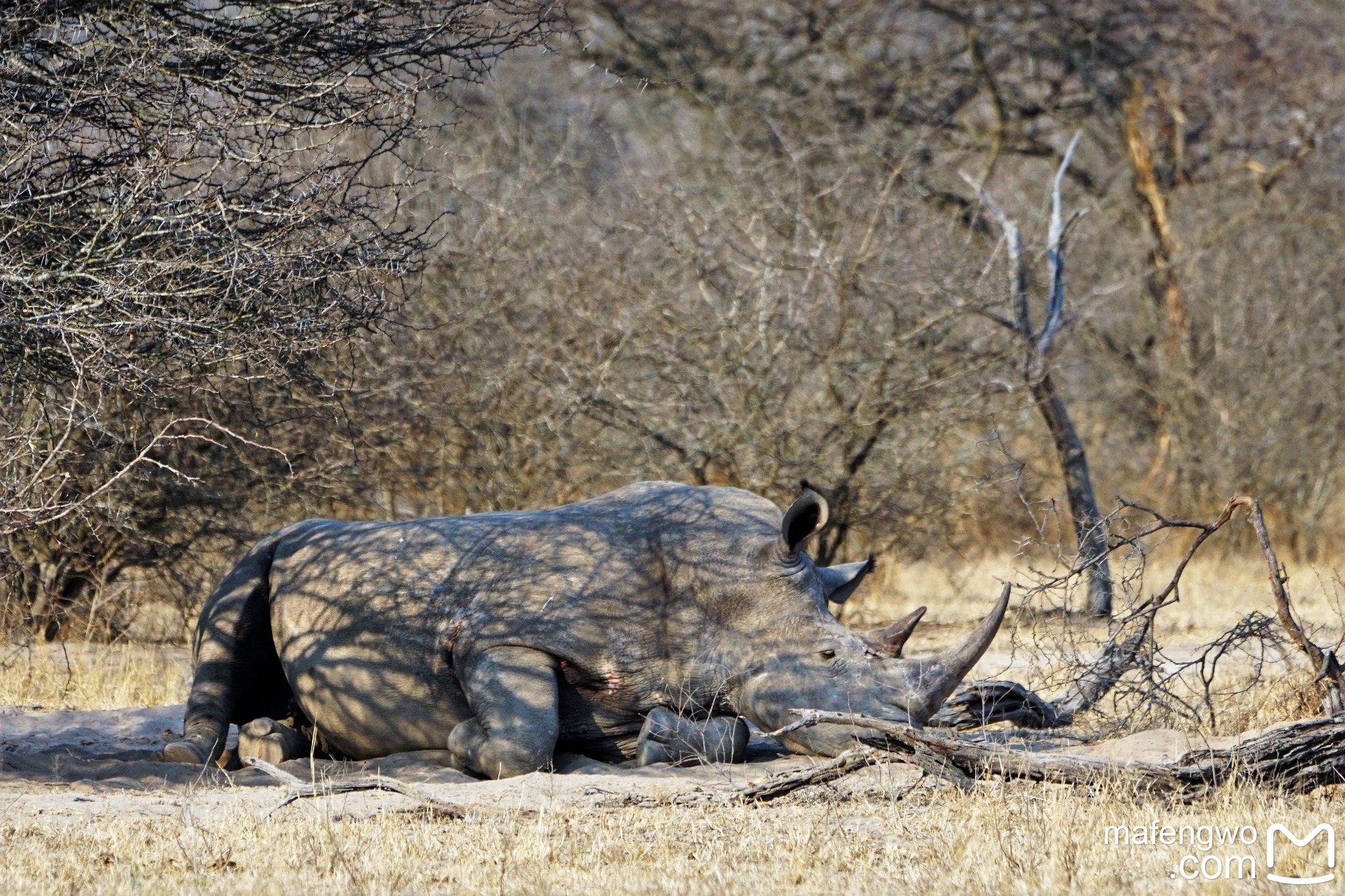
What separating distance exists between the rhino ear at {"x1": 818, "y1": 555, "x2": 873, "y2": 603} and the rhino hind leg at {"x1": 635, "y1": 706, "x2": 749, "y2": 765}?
89 cm

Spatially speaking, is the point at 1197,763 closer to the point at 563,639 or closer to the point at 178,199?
the point at 563,639

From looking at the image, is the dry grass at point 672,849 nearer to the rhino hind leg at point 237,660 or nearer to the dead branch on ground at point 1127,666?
the dead branch on ground at point 1127,666

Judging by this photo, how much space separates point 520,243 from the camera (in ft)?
42.2

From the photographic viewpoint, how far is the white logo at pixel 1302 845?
162 inches

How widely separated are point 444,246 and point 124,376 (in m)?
6.03

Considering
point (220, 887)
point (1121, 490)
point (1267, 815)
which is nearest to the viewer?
point (220, 887)

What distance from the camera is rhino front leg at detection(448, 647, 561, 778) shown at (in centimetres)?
643

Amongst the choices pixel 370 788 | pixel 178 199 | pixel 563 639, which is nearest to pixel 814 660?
pixel 563 639

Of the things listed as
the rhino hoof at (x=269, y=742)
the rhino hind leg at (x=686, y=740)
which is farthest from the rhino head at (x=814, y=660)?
the rhino hoof at (x=269, y=742)

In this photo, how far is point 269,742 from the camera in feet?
23.2

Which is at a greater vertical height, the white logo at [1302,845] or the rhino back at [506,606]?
the rhino back at [506,606]

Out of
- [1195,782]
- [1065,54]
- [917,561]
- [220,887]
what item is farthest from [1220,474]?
[220,887]

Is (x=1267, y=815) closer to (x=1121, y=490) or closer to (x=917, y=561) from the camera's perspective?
(x=917, y=561)

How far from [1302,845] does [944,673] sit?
203 centimetres
